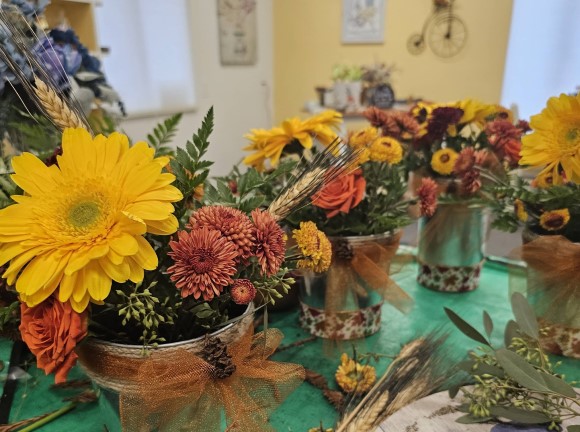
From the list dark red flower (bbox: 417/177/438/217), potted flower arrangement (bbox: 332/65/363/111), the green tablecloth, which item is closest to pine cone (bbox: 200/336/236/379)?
the green tablecloth

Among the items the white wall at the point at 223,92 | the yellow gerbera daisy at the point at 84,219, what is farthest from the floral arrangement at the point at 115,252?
the white wall at the point at 223,92

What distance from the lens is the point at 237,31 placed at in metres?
3.29

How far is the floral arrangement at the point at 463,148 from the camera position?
80 cm

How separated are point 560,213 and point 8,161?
77 cm

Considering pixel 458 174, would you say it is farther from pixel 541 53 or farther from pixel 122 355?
pixel 541 53

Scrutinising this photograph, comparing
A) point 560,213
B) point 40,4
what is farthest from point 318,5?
point 560,213

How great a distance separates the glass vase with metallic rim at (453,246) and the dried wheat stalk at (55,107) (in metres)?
0.62

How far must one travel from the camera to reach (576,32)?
306cm

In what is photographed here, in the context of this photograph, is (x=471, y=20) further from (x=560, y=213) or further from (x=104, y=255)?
(x=104, y=255)

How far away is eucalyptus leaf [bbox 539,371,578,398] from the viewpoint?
1.49 ft

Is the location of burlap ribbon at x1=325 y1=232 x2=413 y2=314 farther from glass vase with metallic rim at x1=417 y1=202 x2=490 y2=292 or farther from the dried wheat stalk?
the dried wheat stalk

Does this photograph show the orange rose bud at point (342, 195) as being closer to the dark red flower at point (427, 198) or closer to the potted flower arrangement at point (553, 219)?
the dark red flower at point (427, 198)

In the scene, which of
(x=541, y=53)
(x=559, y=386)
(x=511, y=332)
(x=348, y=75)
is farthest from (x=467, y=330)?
(x=541, y=53)

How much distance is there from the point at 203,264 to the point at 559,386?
0.38 m
